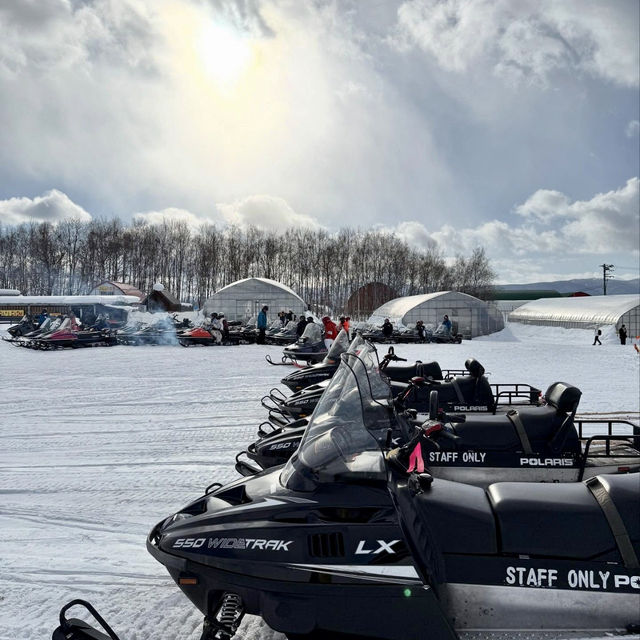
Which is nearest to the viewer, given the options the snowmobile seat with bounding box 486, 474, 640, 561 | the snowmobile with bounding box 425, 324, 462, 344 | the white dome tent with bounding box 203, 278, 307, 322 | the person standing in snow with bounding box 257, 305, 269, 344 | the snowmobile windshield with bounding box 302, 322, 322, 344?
the snowmobile seat with bounding box 486, 474, 640, 561

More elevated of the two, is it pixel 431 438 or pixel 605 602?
pixel 431 438

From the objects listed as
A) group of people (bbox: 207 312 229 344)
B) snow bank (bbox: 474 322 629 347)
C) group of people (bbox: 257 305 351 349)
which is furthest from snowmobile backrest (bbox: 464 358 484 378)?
snow bank (bbox: 474 322 629 347)

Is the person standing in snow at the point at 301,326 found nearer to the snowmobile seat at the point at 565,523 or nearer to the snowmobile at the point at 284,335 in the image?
the snowmobile at the point at 284,335

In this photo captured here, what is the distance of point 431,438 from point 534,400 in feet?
13.0

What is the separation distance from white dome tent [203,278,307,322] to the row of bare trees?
1935cm

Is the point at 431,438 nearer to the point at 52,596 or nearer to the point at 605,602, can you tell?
the point at 605,602

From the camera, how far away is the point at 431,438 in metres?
2.36

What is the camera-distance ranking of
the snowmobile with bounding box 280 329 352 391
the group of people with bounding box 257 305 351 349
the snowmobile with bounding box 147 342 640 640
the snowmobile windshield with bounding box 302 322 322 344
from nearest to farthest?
1. the snowmobile with bounding box 147 342 640 640
2. the snowmobile with bounding box 280 329 352 391
3. the snowmobile windshield with bounding box 302 322 322 344
4. the group of people with bounding box 257 305 351 349

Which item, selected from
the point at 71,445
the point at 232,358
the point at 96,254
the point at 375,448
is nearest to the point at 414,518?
the point at 375,448

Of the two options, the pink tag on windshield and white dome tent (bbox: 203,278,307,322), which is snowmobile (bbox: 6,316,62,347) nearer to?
white dome tent (bbox: 203,278,307,322)

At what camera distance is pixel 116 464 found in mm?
5035

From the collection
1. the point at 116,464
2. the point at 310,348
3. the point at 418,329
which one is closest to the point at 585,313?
the point at 418,329

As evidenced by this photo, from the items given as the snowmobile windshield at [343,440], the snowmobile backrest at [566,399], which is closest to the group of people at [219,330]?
the snowmobile backrest at [566,399]

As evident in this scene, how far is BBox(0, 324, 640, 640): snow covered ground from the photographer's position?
272cm
